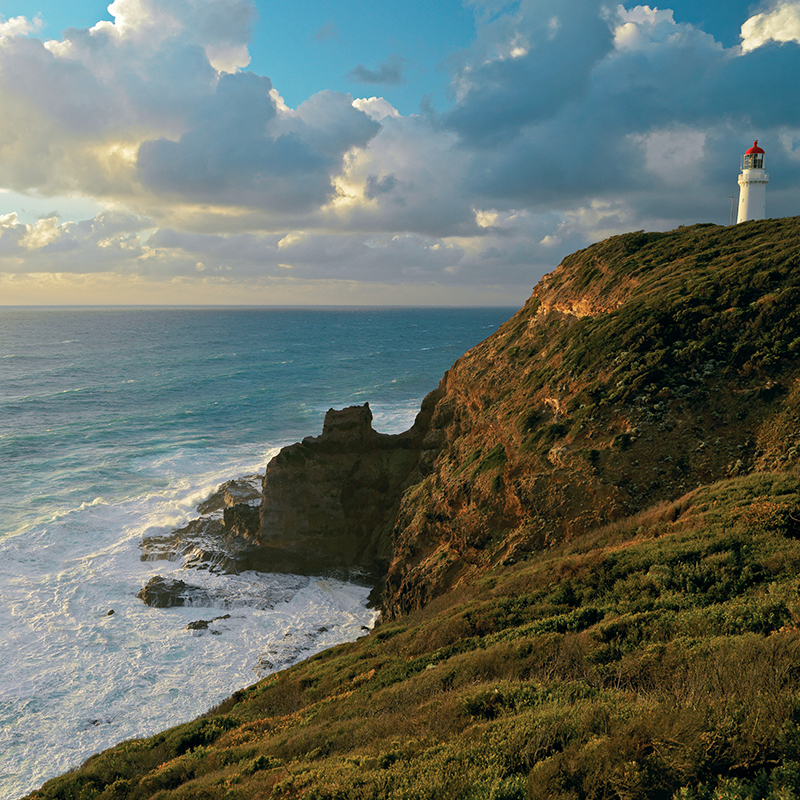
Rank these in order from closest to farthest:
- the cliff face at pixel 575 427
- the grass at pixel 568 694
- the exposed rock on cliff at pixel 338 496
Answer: the grass at pixel 568 694 < the cliff face at pixel 575 427 < the exposed rock on cliff at pixel 338 496

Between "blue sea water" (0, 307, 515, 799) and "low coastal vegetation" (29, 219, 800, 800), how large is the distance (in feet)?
17.5

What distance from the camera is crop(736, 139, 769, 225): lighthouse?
3594cm

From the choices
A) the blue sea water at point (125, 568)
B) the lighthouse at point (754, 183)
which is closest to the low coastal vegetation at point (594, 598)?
the blue sea water at point (125, 568)

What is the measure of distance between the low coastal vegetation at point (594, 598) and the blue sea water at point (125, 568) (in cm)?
534

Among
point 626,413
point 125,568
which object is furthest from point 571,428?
point 125,568

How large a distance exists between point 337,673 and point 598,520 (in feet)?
33.9

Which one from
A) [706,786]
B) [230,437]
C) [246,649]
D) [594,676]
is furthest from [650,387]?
[230,437]

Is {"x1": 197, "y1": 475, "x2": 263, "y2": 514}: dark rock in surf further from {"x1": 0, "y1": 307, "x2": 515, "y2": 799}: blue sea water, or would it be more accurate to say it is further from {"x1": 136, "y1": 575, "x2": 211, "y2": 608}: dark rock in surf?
{"x1": 136, "y1": 575, "x2": 211, "y2": 608}: dark rock in surf

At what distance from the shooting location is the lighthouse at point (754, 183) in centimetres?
3594

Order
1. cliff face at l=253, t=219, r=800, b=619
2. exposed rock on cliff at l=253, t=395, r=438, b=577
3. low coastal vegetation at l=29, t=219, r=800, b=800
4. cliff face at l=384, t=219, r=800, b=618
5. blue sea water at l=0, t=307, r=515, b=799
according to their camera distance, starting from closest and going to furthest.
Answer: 1. low coastal vegetation at l=29, t=219, r=800, b=800
2. cliff face at l=384, t=219, r=800, b=618
3. cliff face at l=253, t=219, r=800, b=619
4. blue sea water at l=0, t=307, r=515, b=799
5. exposed rock on cliff at l=253, t=395, r=438, b=577

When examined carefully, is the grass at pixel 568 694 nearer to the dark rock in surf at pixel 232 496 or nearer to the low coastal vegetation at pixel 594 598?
the low coastal vegetation at pixel 594 598

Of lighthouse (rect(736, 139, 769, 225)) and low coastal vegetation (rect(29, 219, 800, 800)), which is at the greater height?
lighthouse (rect(736, 139, 769, 225))

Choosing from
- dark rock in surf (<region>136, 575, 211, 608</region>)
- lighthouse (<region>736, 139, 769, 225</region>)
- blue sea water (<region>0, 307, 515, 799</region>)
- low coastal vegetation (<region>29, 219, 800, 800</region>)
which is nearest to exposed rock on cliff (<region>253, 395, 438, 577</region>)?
blue sea water (<region>0, 307, 515, 799</region>)

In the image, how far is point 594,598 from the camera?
12.7 meters
